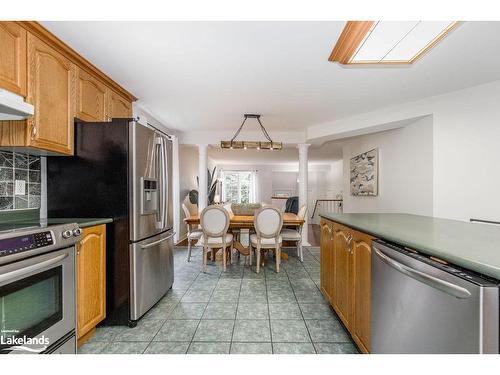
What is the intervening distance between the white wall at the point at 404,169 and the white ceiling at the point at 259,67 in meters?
0.60

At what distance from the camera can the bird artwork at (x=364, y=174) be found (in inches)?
160

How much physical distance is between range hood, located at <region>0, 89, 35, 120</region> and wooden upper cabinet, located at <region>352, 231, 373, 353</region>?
218cm

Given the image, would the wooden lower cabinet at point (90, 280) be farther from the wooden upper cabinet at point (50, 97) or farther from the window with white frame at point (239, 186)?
the window with white frame at point (239, 186)

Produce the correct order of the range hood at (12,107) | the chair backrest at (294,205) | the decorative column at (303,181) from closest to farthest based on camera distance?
the range hood at (12,107)
the decorative column at (303,181)
the chair backrest at (294,205)

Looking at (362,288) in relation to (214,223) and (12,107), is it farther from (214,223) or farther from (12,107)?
(12,107)

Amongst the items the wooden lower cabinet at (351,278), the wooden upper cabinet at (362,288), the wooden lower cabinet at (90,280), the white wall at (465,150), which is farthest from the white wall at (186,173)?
the white wall at (465,150)

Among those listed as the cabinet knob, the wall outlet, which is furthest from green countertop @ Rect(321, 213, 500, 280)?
the wall outlet

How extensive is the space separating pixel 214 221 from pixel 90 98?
1.90 metres

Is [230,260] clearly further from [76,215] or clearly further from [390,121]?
[390,121]

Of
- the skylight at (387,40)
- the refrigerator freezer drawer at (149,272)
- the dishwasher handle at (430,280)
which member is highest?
the skylight at (387,40)

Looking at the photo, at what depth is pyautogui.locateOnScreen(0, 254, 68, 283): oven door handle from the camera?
3.31ft

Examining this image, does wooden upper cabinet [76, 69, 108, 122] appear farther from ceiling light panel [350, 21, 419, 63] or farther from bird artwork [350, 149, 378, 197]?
bird artwork [350, 149, 378, 197]

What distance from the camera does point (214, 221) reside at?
310 centimetres

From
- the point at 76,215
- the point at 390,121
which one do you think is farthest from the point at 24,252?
the point at 390,121
